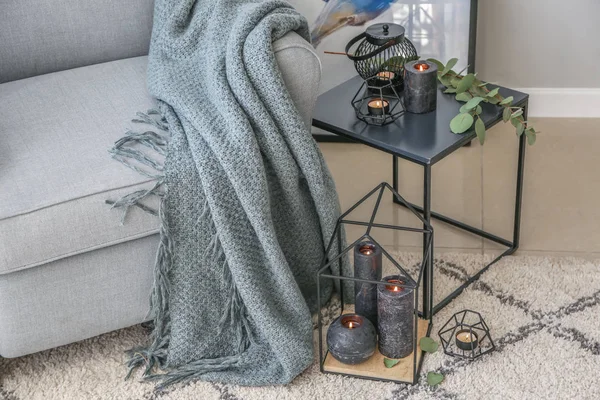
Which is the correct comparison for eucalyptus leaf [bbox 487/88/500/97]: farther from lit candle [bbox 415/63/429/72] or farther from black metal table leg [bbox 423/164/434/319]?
black metal table leg [bbox 423/164/434/319]

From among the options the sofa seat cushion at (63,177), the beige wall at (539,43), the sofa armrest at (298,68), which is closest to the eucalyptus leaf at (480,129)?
the sofa armrest at (298,68)

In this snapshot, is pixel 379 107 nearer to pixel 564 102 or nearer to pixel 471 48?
pixel 471 48

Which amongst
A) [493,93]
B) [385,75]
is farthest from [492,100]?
[385,75]

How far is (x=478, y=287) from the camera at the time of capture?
5.84 feet

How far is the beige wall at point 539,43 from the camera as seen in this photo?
226cm

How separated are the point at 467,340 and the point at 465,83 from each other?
514mm

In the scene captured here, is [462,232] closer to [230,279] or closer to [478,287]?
[478,287]

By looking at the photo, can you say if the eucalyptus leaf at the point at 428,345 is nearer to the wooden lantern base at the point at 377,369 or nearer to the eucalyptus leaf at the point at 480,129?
the wooden lantern base at the point at 377,369

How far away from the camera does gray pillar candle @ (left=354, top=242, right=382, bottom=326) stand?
5.08ft

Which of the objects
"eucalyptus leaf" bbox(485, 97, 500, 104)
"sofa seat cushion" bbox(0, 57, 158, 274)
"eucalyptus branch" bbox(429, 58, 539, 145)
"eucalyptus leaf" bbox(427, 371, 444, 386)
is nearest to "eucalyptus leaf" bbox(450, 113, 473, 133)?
"eucalyptus branch" bbox(429, 58, 539, 145)

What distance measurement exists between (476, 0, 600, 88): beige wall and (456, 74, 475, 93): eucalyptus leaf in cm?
65

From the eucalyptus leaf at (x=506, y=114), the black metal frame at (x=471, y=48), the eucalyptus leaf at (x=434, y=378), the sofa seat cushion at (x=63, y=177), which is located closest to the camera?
the sofa seat cushion at (x=63, y=177)

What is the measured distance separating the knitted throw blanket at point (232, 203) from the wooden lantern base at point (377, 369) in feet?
0.15

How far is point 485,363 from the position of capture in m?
1.57
